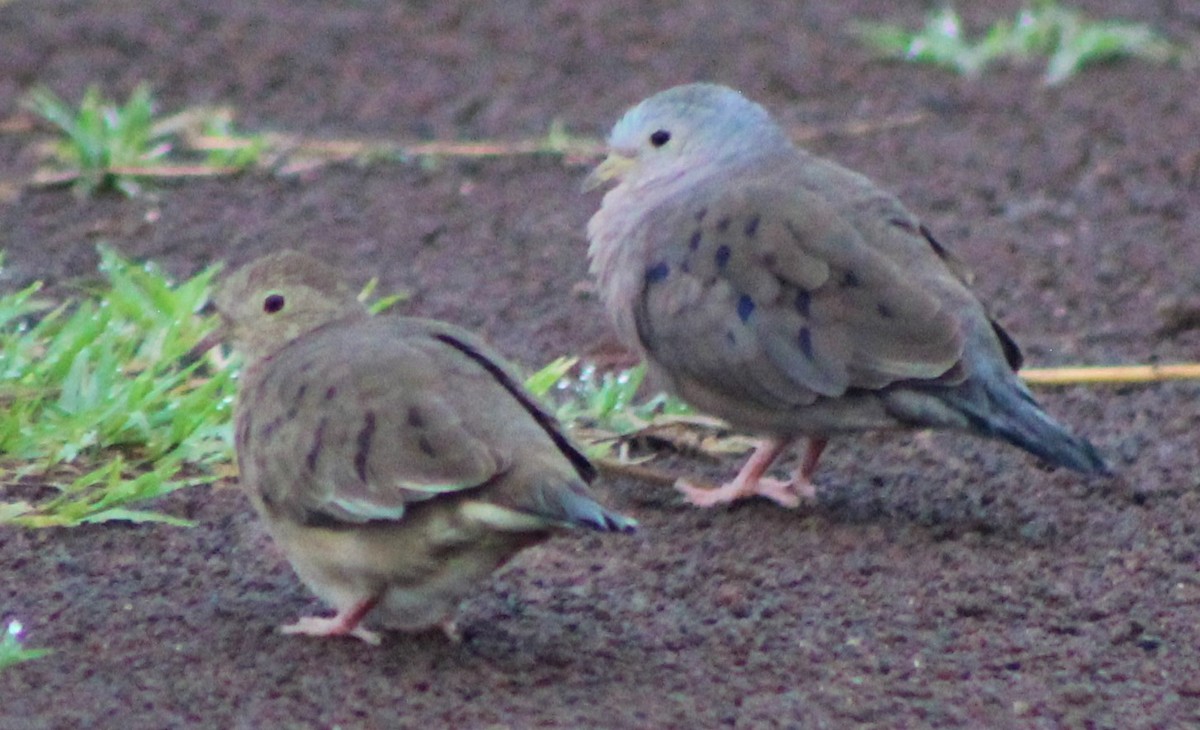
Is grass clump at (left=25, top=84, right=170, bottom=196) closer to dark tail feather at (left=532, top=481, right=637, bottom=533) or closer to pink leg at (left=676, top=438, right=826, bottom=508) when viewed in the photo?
pink leg at (left=676, top=438, right=826, bottom=508)

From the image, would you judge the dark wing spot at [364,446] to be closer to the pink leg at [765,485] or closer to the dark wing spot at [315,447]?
the dark wing spot at [315,447]

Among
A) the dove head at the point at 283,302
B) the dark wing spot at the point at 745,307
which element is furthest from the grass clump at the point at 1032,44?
the dove head at the point at 283,302

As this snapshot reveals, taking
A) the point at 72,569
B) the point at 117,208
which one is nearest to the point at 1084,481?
the point at 72,569

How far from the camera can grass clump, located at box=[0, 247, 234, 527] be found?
4762 mm

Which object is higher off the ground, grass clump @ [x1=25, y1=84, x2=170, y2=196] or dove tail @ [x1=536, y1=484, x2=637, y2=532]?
grass clump @ [x1=25, y1=84, x2=170, y2=196]

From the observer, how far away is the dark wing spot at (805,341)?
4883 mm

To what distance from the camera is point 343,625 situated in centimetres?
415

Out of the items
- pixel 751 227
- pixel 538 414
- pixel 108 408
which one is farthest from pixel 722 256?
pixel 108 408

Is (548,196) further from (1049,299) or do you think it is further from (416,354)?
(416,354)

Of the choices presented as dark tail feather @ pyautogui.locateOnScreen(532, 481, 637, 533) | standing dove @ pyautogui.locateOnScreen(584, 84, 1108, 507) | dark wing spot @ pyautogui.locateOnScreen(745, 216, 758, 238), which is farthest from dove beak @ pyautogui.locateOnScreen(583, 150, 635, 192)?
→ dark tail feather @ pyautogui.locateOnScreen(532, 481, 637, 533)

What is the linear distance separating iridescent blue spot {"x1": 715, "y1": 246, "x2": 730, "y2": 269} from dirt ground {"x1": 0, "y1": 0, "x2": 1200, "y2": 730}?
64 centimetres

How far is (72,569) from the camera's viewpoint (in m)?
4.44

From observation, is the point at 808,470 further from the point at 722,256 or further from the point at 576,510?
the point at 576,510

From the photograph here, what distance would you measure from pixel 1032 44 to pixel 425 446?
624 cm
